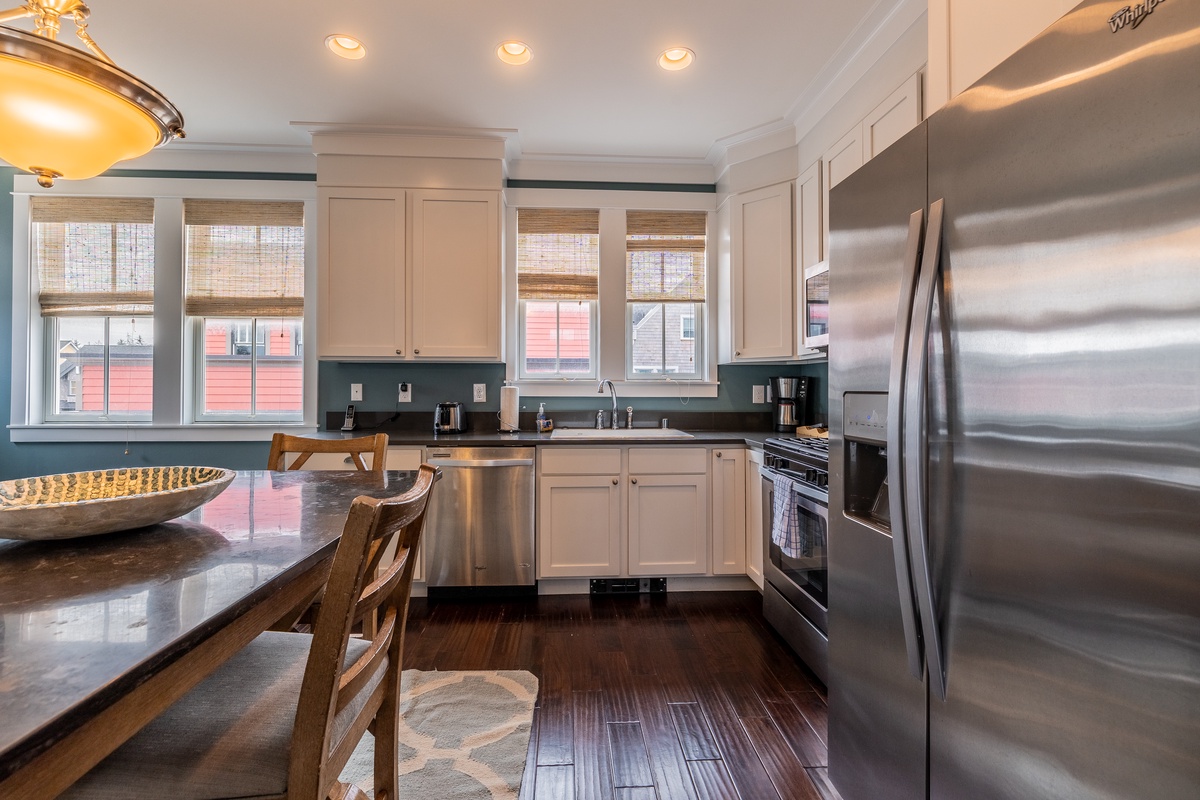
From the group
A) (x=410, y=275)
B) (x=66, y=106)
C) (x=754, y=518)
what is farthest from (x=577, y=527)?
(x=66, y=106)

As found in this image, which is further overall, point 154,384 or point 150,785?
point 154,384

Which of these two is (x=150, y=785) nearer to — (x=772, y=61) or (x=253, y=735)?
(x=253, y=735)

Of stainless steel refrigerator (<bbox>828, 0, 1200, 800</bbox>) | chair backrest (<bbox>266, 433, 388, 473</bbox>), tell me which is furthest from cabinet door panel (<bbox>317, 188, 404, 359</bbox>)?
stainless steel refrigerator (<bbox>828, 0, 1200, 800</bbox>)

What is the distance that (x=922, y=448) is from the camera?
101cm

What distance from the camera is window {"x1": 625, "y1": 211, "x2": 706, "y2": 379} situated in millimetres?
3562

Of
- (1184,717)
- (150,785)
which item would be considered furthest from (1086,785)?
(150,785)

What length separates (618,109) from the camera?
2.89m

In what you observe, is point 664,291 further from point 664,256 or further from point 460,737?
point 460,737

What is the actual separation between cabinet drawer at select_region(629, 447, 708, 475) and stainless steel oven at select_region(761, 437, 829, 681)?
17.7 inches

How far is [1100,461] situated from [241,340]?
4064 millimetres

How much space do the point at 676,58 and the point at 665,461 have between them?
6.49 ft

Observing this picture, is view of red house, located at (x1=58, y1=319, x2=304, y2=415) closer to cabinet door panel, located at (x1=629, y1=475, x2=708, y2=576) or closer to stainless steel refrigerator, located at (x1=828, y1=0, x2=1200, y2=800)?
cabinet door panel, located at (x1=629, y1=475, x2=708, y2=576)

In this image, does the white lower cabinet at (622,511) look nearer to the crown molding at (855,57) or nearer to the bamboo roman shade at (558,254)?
Answer: the bamboo roman shade at (558,254)

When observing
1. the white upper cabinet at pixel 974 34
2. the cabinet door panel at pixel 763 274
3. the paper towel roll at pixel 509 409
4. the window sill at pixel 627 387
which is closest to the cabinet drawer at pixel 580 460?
the paper towel roll at pixel 509 409
